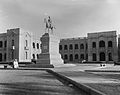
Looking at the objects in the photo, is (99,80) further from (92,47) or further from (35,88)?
(92,47)

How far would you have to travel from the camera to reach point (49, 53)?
80.1 feet

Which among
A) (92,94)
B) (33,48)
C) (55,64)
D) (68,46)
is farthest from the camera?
(68,46)

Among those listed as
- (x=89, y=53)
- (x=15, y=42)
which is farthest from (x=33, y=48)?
(x=89, y=53)

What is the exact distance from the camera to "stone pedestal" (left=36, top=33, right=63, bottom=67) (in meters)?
24.2

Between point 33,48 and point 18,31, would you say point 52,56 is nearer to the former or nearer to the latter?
point 18,31

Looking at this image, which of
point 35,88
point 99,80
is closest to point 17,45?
point 99,80

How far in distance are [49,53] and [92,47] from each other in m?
34.5

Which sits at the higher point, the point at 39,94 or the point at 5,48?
the point at 5,48

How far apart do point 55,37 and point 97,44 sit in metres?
32.1

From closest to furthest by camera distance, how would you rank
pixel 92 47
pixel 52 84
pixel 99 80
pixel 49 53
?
pixel 52 84
pixel 99 80
pixel 49 53
pixel 92 47

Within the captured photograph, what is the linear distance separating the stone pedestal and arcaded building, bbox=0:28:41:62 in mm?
24604

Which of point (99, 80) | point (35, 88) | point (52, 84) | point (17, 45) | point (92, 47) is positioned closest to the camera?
point (35, 88)

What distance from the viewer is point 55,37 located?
26.5 meters

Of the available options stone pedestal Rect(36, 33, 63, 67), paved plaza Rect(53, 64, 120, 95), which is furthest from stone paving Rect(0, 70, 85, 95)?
stone pedestal Rect(36, 33, 63, 67)
